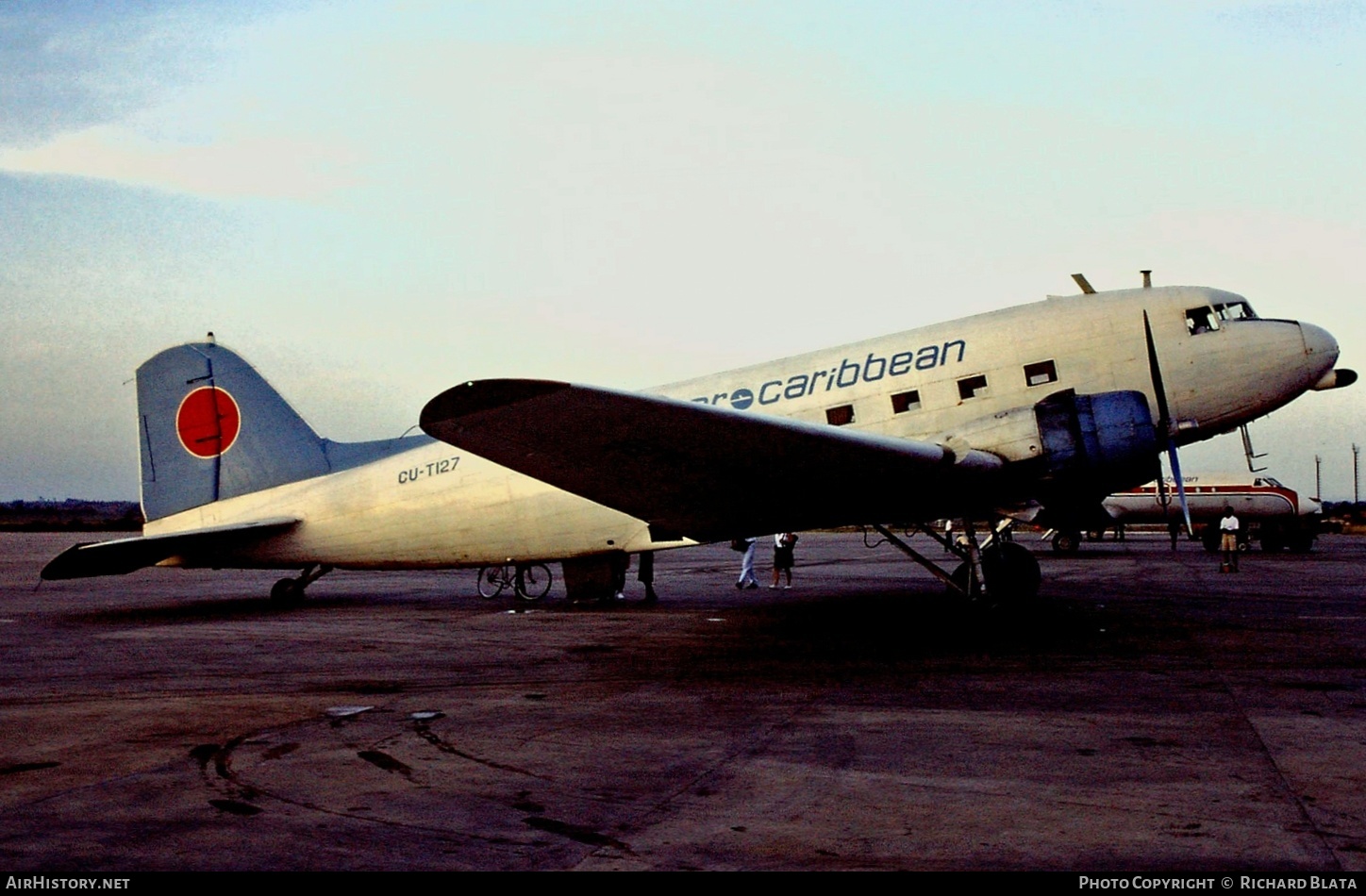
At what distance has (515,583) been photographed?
18078 millimetres

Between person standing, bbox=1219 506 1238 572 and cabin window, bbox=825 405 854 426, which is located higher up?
cabin window, bbox=825 405 854 426

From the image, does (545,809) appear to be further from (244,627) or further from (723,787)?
(244,627)

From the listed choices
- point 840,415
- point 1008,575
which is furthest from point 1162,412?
point 840,415

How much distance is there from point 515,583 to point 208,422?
231 inches

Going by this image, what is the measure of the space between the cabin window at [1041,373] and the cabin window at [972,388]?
1.74 ft

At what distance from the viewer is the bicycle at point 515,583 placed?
1784 centimetres

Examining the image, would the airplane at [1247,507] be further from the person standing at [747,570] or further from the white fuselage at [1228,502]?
the person standing at [747,570]

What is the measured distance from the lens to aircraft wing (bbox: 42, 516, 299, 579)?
14312 millimetres

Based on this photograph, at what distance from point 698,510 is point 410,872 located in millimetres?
7527

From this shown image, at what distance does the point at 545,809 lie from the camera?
5.02 meters

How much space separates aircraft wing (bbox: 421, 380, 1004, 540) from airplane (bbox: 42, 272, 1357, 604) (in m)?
0.03

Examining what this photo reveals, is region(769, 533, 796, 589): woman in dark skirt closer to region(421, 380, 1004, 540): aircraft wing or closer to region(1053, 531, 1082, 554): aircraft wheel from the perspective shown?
region(421, 380, 1004, 540): aircraft wing

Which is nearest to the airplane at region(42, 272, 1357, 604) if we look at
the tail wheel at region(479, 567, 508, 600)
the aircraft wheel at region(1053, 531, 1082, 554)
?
the tail wheel at region(479, 567, 508, 600)

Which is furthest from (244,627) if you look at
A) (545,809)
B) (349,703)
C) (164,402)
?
(545,809)
